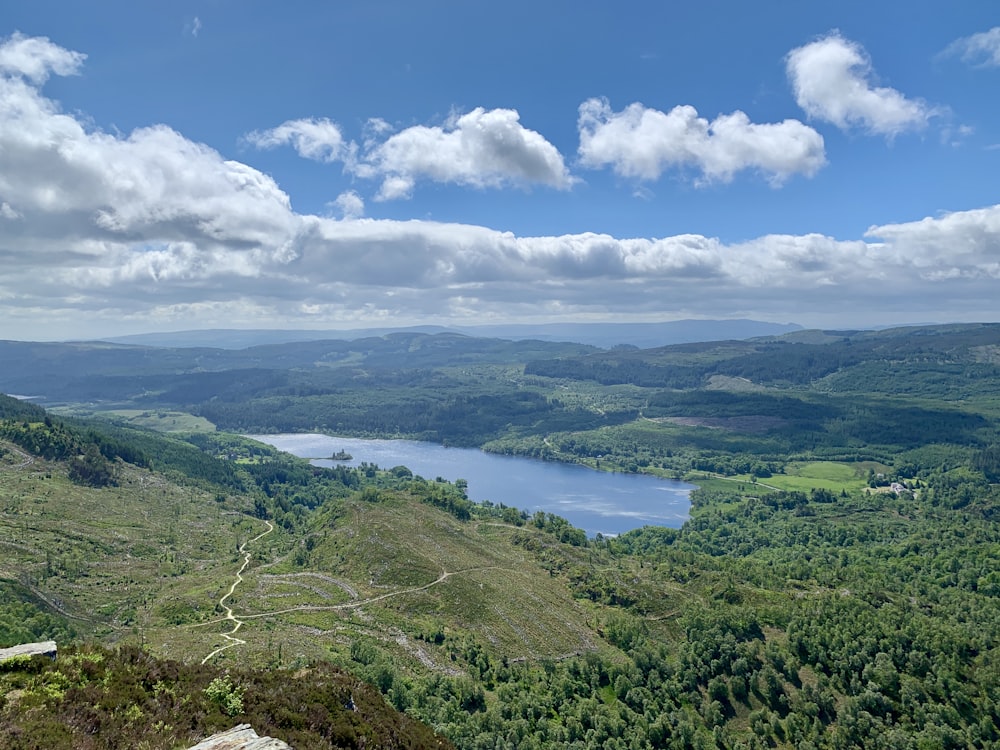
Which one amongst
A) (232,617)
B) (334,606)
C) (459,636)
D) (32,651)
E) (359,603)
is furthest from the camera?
(359,603)

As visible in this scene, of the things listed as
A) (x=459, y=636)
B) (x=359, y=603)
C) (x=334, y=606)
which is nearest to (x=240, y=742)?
(x=459, y=636)

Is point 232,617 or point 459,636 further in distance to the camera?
point 459,636

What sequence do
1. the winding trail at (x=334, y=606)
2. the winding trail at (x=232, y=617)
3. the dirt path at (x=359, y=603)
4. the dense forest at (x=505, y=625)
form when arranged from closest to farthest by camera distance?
the dense forest at (x=505, y=625) → the winding trail at (x=232, y=617) → the winding trail at (x=334, y=606) → the dirt path at (x=359, y=603)

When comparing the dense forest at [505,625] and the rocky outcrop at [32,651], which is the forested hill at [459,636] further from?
the rocky outcrop at [32,651]

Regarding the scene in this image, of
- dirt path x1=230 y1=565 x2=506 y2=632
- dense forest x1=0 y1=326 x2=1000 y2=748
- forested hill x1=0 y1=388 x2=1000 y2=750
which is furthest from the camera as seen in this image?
dirt path x1=230 y1=565 x2=506 y2=632

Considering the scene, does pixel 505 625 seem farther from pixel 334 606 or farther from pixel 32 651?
pixel 32 651

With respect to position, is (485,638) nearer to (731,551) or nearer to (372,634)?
(372,634)

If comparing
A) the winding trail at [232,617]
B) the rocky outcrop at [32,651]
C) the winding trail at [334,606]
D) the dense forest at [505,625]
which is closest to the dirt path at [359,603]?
the winding trail at [334,606]

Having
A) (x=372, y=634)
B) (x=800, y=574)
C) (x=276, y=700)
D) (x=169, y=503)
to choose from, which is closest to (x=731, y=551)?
(x=800, y=574)

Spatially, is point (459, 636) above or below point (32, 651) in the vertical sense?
below

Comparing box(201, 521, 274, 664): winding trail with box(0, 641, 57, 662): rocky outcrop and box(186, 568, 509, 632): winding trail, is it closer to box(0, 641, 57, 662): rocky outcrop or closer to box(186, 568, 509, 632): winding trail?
box(186, 568, 509, 632): winding trail

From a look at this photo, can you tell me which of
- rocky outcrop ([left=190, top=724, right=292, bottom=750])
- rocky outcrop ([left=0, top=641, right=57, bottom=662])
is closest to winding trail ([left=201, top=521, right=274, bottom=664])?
rocky outcrop ([left=0, top=641, right=57, bottom=662])

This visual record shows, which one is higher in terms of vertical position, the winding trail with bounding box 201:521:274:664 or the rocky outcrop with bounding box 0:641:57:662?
the rocky outcrop with bounding box 0:641:57:662
